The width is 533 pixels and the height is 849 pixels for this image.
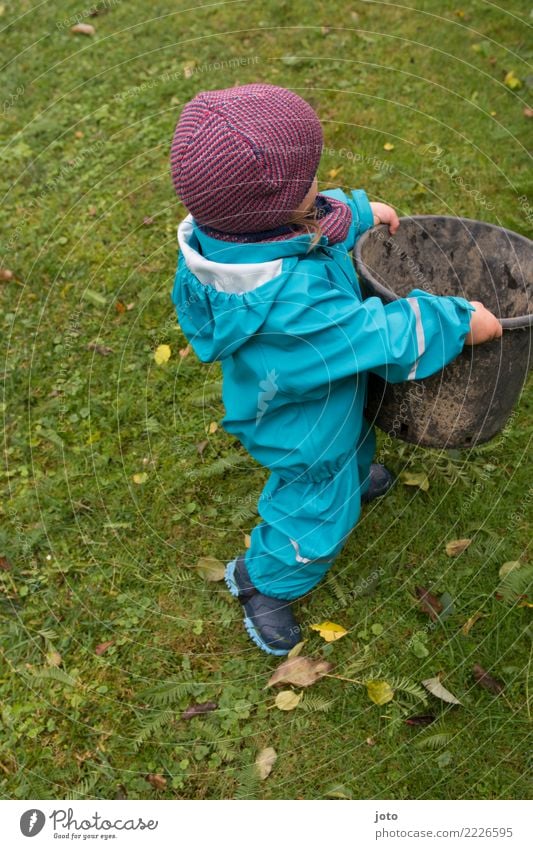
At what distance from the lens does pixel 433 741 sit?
2420 mm

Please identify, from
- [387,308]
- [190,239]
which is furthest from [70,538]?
[387,308]

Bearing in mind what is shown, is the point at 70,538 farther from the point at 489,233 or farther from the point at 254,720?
the point at 489,233

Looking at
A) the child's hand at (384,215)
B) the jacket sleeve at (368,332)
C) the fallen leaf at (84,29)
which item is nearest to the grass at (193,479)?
the fallen leaf at (84,29)

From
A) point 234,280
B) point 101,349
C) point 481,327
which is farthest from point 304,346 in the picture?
point 101,349

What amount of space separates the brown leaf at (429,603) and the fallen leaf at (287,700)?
1.61 ft

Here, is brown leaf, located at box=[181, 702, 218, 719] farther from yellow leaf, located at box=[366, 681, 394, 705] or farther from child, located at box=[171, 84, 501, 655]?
child, located at box=[171, 84, 501, 655]

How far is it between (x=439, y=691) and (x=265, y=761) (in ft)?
1.84

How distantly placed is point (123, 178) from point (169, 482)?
1957 mm

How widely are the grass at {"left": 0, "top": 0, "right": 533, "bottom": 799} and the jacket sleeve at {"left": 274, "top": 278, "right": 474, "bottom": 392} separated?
1.08m

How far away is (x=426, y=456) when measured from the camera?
308 centimetres

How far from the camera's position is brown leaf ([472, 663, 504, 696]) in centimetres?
249

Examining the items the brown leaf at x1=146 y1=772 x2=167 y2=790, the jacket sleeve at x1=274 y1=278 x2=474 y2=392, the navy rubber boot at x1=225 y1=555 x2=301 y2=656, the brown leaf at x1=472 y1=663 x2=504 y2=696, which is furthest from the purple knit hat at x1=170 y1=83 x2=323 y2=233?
the brown leaf at x1=146 y1=772 x2=167 y2=790
